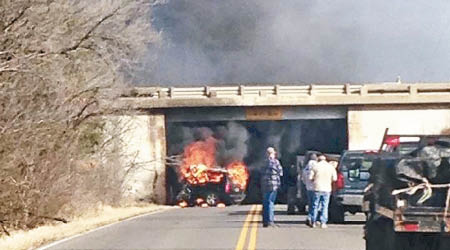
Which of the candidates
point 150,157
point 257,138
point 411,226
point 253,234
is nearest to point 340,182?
point 253,234

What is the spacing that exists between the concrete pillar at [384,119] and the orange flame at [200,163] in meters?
7.27

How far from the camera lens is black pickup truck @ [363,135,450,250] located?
14.1m

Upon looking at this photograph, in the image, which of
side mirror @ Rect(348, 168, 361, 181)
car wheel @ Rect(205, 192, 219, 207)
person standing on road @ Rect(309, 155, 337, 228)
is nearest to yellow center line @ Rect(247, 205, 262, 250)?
person standing on road @ Rect(309, 155, 337, 228)

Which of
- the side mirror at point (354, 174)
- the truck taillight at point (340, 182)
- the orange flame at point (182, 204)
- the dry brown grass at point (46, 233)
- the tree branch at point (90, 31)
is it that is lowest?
the orange flame at point (182, 204)

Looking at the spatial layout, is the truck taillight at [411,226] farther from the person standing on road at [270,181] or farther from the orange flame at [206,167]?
the orange flame at [206,167]

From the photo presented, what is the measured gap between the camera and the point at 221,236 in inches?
847

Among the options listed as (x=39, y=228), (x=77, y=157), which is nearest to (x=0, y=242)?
(x=39, y=228)

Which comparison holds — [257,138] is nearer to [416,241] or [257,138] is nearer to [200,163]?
[200,163]

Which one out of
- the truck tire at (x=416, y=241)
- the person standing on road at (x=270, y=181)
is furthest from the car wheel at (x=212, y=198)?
the truck tire at (x=416, y=241)

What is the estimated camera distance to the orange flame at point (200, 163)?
53094 millimetres

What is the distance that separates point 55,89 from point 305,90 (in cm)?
2788

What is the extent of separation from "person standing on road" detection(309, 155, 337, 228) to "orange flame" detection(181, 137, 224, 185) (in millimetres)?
28623

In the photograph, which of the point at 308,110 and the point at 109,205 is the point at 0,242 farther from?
the point at 308,110

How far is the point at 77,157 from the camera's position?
32656 millimetres
